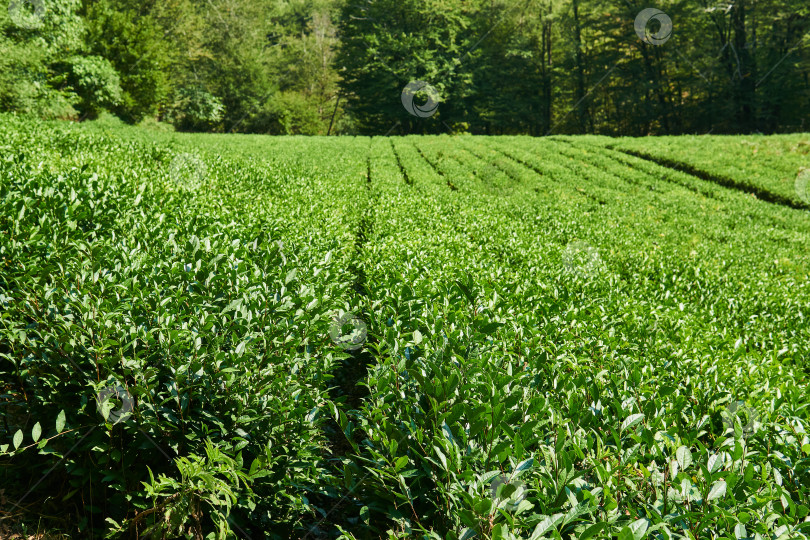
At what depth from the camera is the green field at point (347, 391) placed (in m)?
2.12

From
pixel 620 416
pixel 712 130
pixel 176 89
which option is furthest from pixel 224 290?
pixel 712 130

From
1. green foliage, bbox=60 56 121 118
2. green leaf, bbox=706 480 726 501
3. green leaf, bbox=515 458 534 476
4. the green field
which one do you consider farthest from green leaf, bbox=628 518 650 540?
green foliage, bbox=60 56 121 118

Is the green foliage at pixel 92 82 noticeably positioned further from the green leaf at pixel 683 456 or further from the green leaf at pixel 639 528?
the green leaf at pixel 639 528

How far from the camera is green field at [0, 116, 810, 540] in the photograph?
2.12 metres

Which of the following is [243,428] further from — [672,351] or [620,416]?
[672,351]

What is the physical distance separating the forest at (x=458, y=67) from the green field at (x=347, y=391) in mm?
30860

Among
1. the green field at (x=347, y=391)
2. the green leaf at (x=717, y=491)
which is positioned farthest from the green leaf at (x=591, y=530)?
the green leaf at (x=717, y=491)

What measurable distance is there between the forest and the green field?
3086 centimetres

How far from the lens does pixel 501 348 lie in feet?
12.2

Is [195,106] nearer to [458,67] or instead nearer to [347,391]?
[458,67]

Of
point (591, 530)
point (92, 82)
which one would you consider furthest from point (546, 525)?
point (92, 82)

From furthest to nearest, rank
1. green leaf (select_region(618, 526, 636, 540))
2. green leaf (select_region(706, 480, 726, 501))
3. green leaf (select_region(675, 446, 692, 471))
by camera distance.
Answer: green leaf (select_region(675, 446, 692, 471))
green leaf (select_region(706, 480, 726, 501))
green leaf (select_region(618, 526, 636, 540))

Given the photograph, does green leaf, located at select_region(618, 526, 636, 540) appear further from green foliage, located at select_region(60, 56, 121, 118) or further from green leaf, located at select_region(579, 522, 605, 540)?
green foliage, located at select_region(60, 56, 121, 118)

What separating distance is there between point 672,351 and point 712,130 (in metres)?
54.3
